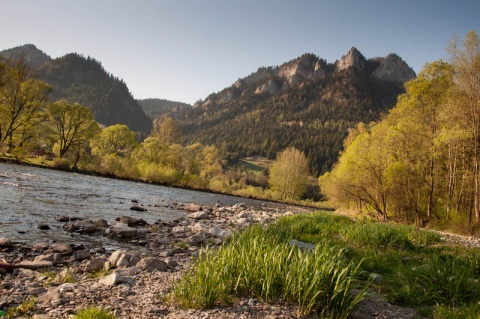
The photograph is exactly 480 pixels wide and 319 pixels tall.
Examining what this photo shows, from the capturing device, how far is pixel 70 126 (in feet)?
195

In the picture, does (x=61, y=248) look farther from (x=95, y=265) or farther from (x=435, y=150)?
(x=435, y=150)

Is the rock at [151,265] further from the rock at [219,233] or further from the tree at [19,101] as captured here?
the tree at [19,101]

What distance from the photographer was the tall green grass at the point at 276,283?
4.80 m

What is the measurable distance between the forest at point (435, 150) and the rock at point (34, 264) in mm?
23370

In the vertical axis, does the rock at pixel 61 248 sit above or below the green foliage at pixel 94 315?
below

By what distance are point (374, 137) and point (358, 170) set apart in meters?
4.23

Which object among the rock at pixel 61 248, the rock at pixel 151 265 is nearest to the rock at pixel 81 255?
the rock at pixel 61 248

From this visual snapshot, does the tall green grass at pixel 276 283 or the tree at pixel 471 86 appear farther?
the tree at pixel 471 86

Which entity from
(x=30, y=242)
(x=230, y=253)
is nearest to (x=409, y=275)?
(x=230, y=253)

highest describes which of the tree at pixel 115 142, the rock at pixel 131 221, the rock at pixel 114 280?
the tree at pixel 115 142

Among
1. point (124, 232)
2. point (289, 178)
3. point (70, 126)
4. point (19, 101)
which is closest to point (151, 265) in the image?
point (124, 232)

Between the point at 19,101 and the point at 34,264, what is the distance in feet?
163

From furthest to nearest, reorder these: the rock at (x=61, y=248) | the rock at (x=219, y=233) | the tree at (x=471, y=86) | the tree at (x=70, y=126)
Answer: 1. the tree at (x=70, y=126)
2. the tree at (x=471, y=86)
3. the rock at (x=219, y=233)
4. the rock at (x=61, y=248)

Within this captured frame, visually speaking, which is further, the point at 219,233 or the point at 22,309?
the point at 219,233
